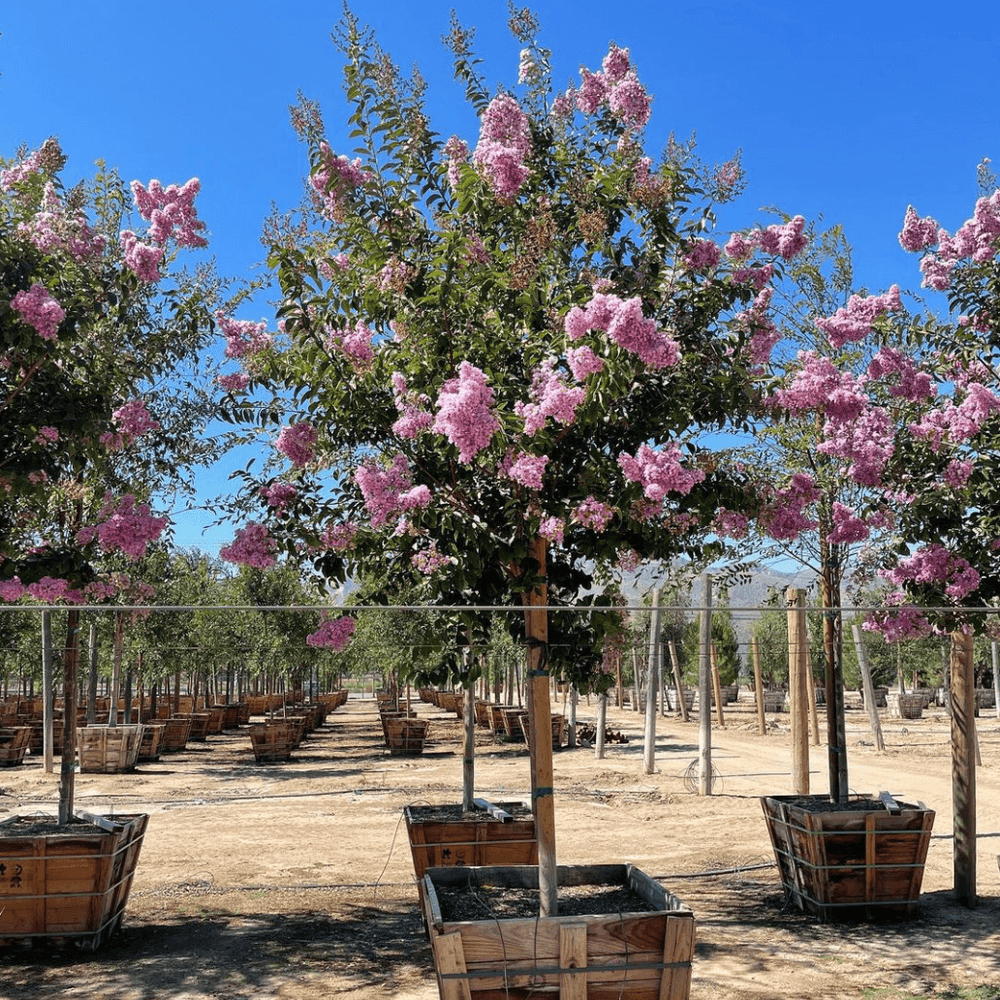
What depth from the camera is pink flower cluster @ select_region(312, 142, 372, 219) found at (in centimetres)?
480

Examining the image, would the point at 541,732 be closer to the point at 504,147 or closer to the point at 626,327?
the point at 626,327

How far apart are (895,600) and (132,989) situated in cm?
574

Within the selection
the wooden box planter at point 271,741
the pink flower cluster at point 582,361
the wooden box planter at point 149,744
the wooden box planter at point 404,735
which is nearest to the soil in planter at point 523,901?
the pink flower cluster at point 582,361

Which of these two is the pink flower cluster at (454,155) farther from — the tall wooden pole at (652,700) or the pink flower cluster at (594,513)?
the tall wooden pole at (652,700)

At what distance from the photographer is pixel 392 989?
5.69 metres

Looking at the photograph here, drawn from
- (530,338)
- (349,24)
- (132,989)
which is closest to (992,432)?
(530,338)

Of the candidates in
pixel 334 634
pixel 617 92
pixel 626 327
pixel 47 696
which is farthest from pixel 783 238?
pixel 47 696

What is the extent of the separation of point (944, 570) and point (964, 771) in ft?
7.23

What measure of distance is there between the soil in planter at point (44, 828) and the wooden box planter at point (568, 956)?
3.15 meters

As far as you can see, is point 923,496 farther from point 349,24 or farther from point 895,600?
point 349,24

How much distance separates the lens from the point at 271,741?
19.4 m

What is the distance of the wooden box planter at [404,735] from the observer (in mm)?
20984

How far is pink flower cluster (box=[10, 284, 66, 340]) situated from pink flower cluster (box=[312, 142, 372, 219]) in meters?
1.54

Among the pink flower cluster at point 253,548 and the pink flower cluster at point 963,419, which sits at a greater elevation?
the pink flower cluster at point 963,419
